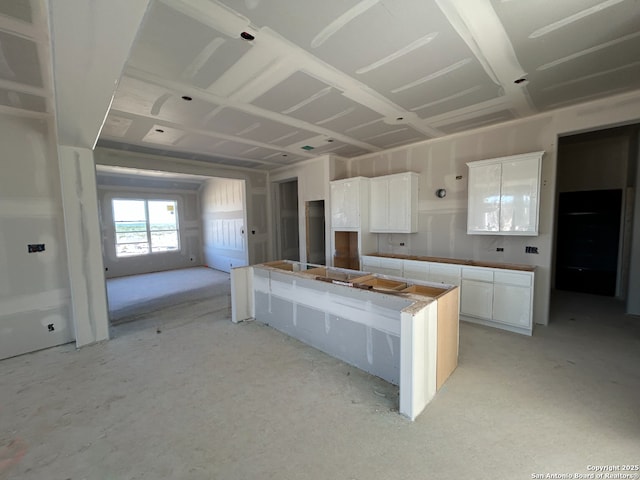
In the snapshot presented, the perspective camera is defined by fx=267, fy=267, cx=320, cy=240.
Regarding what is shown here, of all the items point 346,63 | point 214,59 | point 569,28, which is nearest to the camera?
point 569,28

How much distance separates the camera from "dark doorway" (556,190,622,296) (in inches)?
191

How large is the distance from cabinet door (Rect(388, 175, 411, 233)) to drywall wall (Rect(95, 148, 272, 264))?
3363mm

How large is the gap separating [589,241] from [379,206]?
13.4ft

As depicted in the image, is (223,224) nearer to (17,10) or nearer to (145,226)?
(145,226)

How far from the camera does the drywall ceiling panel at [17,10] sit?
152 centimetres

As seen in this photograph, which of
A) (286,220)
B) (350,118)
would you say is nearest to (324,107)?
(350,118)

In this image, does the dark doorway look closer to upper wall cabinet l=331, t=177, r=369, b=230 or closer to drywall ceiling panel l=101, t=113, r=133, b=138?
upper wall cabinet l=331, t=177, r=369, b=230

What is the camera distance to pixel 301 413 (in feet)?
6.88

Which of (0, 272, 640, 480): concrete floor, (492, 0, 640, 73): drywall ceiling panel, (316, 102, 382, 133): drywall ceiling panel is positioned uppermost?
(316, 102, 382, 133): drywall ceiling panel

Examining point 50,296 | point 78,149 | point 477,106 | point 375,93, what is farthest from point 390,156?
point 50,296

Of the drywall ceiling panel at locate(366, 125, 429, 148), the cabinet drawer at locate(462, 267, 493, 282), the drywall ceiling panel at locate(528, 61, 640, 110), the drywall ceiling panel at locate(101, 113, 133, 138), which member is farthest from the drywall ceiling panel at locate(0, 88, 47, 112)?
the cabinet drawer at locate(462, 267, 493, 282)

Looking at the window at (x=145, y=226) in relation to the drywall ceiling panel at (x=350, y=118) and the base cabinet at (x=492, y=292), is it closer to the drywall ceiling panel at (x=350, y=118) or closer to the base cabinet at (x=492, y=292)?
the drywall ceiling panel at (x=350, y=118)

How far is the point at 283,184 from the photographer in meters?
7.28

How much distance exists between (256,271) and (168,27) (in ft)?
9.52
